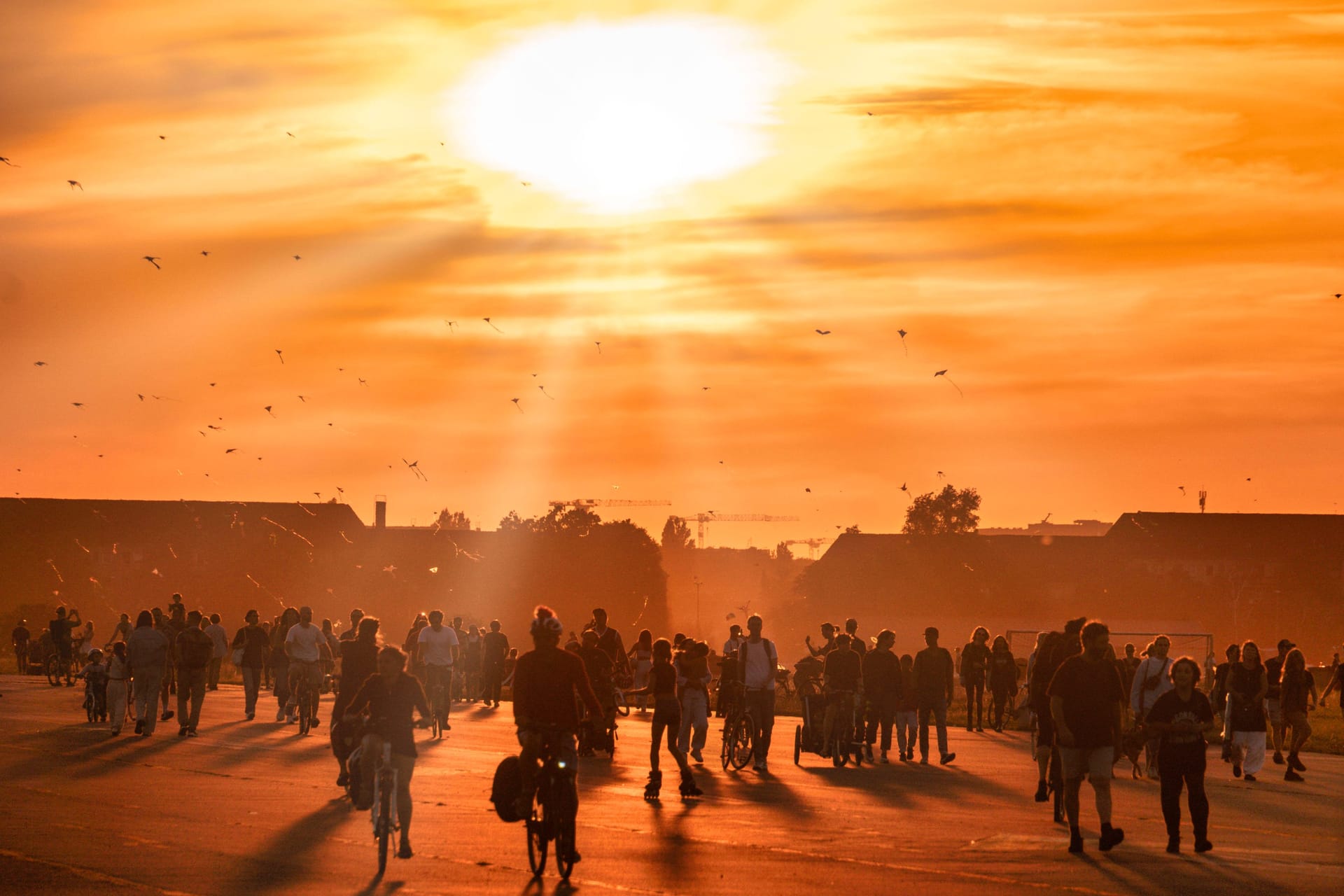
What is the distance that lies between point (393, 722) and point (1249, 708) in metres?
13.5

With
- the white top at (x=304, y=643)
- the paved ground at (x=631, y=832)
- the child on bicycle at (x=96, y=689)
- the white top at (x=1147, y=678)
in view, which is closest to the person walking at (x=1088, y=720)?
the paved ground at (x=631, y=832)

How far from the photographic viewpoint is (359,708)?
45.4 ft

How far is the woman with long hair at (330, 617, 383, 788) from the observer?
1769 centimetres

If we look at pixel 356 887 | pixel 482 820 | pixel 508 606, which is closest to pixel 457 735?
pixel 482 820

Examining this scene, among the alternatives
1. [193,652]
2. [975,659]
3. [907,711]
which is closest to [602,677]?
[907,711]

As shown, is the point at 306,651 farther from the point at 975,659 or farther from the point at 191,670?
the point at 975,659

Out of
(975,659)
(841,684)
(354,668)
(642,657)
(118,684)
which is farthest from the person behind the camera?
(642,657)

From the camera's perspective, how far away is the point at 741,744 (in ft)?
77.7

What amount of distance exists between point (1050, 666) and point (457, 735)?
12725 millimetres

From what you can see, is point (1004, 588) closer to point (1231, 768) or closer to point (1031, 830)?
point (1231, 768)

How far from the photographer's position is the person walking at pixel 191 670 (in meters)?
25.6

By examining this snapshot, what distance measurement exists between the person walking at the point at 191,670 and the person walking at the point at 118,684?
79cm

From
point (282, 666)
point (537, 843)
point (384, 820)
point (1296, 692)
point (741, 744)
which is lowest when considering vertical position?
point (537, 843)

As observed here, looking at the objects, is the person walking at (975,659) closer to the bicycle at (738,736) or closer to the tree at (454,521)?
the bicycle at (738,736)
